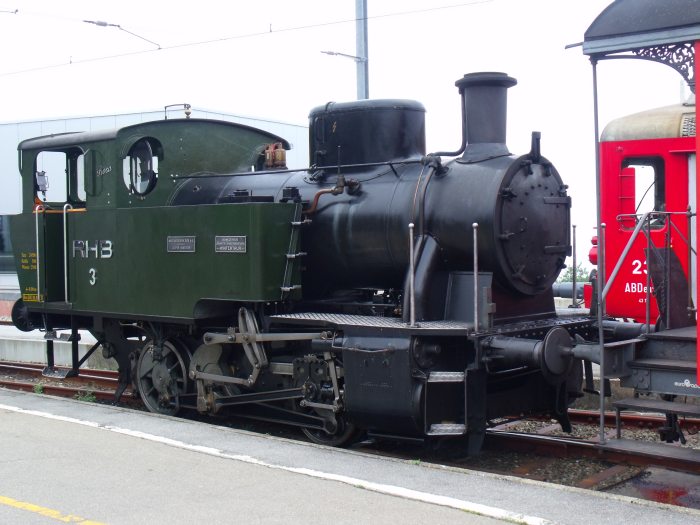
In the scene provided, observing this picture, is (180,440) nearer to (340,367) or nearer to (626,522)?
(340,367)

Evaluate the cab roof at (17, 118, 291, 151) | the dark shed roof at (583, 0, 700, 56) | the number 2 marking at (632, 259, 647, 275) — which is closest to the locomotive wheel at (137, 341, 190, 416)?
the cab roof at (17, 118, 291, 151)

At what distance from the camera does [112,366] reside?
14.2 meters

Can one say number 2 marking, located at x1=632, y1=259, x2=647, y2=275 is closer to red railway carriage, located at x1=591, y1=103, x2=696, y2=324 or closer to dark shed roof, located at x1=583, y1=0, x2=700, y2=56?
red railway carriage, located at x1=591, y1=103, x2=696, y2=324

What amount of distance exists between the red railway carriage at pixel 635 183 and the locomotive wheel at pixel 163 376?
213 inches

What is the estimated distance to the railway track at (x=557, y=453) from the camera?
6629 mm

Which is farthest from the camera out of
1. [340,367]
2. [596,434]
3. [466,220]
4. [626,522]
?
[596,434]

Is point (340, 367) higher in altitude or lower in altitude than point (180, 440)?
higher

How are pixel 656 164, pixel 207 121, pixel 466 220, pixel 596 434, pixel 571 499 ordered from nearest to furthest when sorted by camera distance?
1. pixel 571 499
2. pixel 466 220
3. pixel 596 434
4. pixel 207 121
5. pixel 656 164

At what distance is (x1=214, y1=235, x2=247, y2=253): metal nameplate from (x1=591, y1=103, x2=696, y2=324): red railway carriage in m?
4.89

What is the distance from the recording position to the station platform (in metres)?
5.05

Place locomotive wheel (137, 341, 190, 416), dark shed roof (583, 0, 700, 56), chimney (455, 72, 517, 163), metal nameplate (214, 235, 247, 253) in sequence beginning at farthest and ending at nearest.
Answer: locomotive wheel (137, 341, 190, 416)
metal nameplate (214, 235, 247, 253)
chimney (455, 72, 517, 163)
dark shed roof (583, 0, 700, 56)

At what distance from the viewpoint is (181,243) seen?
8555 mm

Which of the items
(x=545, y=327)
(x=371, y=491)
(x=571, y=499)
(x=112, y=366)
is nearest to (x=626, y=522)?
Result: (x=571, y=499)

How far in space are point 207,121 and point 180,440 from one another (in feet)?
12.6
